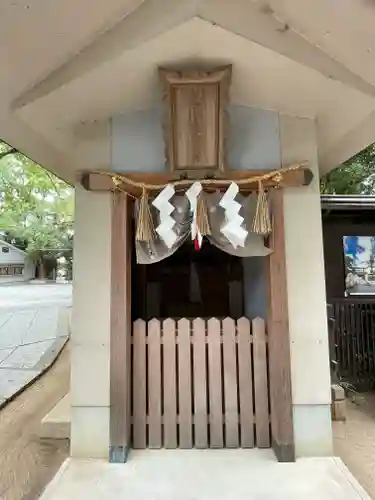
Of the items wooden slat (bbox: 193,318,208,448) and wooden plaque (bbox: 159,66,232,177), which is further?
wooden slat (bbox: 193,318,208,448)

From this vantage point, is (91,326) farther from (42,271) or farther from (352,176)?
(42,271)

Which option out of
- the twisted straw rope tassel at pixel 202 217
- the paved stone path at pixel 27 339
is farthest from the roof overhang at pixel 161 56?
the paved stone path at pixel 27 339

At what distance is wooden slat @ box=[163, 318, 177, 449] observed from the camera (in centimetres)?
375

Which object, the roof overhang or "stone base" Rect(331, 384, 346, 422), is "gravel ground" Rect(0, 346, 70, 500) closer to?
the roof overhang

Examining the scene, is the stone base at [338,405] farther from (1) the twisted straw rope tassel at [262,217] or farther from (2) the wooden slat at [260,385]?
(1) the twisted straw rope tassel at [262,217]

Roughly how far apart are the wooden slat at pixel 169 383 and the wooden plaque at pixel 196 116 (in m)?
1.58

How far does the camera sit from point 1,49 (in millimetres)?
2760

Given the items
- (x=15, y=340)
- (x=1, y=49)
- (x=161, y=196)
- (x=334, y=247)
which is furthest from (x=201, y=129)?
(x=15, y=340)

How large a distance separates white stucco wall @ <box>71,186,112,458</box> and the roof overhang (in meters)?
0.50

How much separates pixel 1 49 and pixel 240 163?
213 centimetres

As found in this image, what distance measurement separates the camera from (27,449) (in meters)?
4.37

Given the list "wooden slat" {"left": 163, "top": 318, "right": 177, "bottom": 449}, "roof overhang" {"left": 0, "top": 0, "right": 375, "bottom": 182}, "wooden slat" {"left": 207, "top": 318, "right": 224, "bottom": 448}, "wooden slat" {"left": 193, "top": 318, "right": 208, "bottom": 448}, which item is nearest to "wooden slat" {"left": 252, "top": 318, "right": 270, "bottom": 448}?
"wooden slat" {"left": 207, "top": 318, "right": 224, "bottom": 448}

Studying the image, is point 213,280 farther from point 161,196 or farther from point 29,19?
point 29,19

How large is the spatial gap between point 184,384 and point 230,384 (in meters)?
0.43
